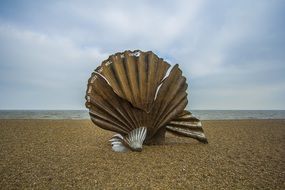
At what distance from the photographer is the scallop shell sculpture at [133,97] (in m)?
5.89

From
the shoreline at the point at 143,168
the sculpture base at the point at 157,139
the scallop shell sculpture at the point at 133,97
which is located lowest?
the shoreline at the point at 143,168

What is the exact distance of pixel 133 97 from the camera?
19.3 ft

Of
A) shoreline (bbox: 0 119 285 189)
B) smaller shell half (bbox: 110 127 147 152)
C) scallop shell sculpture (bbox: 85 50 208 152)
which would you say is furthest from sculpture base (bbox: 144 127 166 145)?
smaller shell half (bbox: 110 127 147 152)

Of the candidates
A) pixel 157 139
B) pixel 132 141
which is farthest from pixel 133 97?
pixel 157 139

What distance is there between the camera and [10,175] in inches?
158

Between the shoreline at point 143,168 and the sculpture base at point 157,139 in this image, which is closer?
the shoreline at point 143,168

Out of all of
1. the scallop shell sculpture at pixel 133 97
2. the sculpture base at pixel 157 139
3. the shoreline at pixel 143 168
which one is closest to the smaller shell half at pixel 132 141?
the scallop shell sculpture at pixel 133 97

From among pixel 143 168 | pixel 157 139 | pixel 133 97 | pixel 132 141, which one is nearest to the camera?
pixel 143 168

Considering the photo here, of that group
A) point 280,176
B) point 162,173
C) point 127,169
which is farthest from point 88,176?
point 280,176

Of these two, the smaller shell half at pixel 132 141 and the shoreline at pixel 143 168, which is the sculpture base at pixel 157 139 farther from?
the smaller shell half at pixel 132 141

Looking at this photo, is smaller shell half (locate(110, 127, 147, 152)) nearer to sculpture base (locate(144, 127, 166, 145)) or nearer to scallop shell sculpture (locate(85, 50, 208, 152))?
scallop shell sculpture (locate(85, 50, 208, 152))

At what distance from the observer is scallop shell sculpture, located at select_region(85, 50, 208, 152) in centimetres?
589

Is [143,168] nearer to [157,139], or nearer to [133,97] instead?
[133,97]

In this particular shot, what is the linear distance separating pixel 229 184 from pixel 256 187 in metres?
0.33
